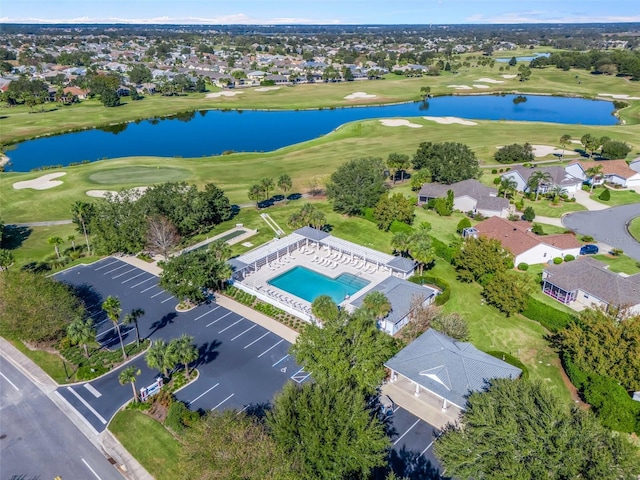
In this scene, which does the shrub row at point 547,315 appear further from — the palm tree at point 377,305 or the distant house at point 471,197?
the distant house at point 471,197

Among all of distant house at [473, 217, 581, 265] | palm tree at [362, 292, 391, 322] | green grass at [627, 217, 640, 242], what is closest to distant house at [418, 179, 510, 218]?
distant house at [473, 217, 581, 265]

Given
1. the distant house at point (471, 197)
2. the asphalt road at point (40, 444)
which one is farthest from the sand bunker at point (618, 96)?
the asphalt road at point (40, 444)

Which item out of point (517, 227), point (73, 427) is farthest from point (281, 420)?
point (517, 227)

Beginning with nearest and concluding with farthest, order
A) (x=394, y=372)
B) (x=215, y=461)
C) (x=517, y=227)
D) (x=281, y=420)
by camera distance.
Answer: (x=215, y=461) → (x=281, y=420) → (x=394, y=372) → (x=517, y=227)

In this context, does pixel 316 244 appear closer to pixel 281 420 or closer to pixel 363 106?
pixel 281 420

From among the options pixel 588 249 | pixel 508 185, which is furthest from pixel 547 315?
pixel 508 185

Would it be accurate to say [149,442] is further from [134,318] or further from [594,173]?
[594,173]

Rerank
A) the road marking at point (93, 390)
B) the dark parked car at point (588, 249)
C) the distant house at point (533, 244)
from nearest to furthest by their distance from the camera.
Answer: the road marking at point (93, 390), the distant house at point (533, 244), the dark parked car at point (588, 249)

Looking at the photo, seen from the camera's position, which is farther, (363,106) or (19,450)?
(363,106)
